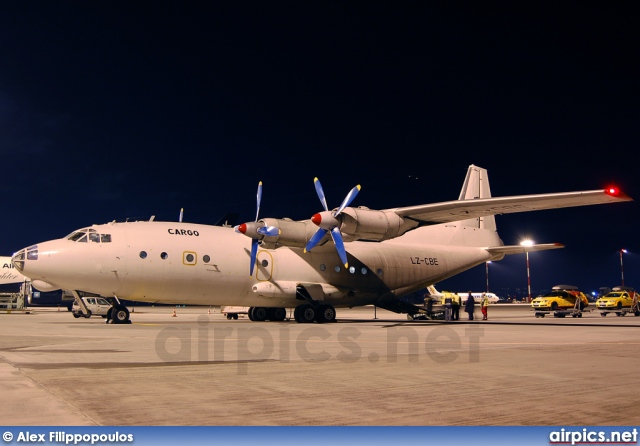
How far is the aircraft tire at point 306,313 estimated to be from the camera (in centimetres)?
2871

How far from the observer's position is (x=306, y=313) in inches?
1137

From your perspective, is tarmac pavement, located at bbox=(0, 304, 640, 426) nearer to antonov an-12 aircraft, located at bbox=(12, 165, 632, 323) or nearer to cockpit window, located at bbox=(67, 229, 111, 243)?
antonov an-12 aircraft, located at bbox=(12, 165, 632, 323)

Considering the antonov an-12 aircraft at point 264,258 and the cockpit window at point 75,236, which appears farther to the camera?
the cockpit window at point 75,236

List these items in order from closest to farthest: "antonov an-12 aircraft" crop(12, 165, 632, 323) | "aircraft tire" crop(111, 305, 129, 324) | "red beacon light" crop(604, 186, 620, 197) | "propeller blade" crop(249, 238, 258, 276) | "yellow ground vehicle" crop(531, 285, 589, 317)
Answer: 1. "red beacon light" crop(604, 186, 620, 197)
2. "antonov an-12 aircraft" crop(12, 165, 632, 323)
3. "aircraft tire" crop(111, 305, 129, 324)
4. "propeller blade" crop(249, 238, 258, 276)
5. "yellow ground vehicle" crop(531, 285, 589, 317)

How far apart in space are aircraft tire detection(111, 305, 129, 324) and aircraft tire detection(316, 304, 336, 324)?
30.0 ft

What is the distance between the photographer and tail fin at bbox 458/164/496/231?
36312mm

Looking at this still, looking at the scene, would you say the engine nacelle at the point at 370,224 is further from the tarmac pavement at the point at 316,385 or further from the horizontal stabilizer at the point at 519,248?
the tarmac pavement at the point at 316,385

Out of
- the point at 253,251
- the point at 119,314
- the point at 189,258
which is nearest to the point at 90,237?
the point at 119,314

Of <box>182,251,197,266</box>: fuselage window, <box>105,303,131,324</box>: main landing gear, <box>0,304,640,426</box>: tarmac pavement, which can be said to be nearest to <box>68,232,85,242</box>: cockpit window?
<box>105,303,131,324</box>: main landing gear

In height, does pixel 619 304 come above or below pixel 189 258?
below

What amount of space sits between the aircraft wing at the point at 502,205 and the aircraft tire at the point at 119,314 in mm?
13244

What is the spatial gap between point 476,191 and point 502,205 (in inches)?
469

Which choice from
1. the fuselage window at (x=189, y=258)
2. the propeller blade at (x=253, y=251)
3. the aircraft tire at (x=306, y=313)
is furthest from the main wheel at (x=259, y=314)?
the fuselage window at (x=189, y=258)

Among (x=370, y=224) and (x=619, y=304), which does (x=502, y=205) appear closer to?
(x=370, y=224)
